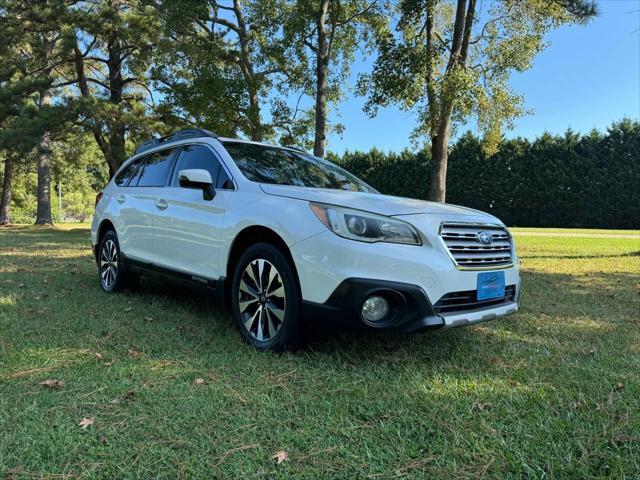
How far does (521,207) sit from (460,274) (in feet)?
81.4

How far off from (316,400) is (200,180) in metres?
1.96

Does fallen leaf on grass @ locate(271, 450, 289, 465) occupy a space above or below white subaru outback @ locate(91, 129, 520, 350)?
below

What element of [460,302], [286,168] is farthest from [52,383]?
[460,302]

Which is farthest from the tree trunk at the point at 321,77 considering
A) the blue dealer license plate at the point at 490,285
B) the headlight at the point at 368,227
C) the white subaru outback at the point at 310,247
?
the headlight at the point at 368,227

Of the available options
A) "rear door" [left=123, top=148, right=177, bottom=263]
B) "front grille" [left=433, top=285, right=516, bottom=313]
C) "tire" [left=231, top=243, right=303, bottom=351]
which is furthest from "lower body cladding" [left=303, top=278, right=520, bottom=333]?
"rear door" [left=123, top=148, right=177, bottom=263]

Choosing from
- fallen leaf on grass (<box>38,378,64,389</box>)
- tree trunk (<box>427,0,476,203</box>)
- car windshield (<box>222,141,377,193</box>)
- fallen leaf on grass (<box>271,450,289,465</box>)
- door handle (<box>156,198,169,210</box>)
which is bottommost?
fallen leaf on grass (<box>271,450,289,465</box>)

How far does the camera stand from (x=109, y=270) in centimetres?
557

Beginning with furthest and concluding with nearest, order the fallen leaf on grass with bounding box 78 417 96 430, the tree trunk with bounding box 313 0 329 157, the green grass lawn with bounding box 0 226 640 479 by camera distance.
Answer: the tree trunk with bounding box 313 0 329 157
the fallen leaf on grass with bounding box 78 417 96 430
the green grass lawn with bounding box 0 226 640 479

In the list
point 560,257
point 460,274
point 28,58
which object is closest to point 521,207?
point 560,257

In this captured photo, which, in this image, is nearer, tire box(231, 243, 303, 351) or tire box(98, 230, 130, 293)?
tire box(231, 243, 303, 351)

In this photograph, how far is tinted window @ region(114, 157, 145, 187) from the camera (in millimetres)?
5484

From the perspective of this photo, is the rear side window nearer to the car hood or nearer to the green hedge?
the car hood

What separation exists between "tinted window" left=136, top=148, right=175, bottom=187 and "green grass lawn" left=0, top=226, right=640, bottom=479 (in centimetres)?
133

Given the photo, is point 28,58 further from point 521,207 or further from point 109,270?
point 521,207
